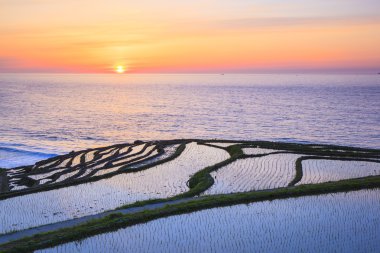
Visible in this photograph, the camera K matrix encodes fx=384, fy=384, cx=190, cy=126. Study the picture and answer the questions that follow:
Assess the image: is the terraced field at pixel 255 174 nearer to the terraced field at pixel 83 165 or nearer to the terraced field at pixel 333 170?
the terraced field at pixel 333 170

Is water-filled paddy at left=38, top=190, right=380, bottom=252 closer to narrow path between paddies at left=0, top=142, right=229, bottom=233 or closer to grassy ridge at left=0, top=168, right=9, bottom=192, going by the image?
narrow path between paddies at left=0, top=142, right=229, bottom=233

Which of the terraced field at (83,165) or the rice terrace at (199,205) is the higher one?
the terraced field at (83,165)

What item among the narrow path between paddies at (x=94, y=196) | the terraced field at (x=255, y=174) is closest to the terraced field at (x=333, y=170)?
the terraced field at (x=255, y=174)

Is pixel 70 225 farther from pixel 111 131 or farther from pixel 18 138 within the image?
pixel 111 131

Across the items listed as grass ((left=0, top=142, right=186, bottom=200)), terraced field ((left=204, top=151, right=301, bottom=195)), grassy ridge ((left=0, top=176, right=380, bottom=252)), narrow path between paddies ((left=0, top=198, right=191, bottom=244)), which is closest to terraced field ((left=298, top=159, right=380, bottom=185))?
terraced field ((left=204, top=151, right=301, bottom=195))

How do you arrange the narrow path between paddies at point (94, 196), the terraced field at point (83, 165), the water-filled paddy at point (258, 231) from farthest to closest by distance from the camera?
the terraced field at point (83, 165)
the narrow path between paddies at point (94, 196)
the water-filled paddy at point (258, 231)
